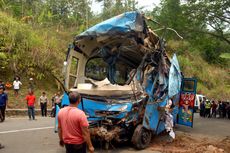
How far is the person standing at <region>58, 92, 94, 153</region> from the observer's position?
5.11 metres

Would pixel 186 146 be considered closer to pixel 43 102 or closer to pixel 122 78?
pixel 122 78

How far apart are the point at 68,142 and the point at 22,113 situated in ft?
45.0

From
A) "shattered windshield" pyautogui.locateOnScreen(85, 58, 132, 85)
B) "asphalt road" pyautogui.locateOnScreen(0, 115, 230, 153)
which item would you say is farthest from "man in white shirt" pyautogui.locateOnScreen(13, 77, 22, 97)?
"shattered windshield" pyautogui.locateOnScreen(85, 58, 132, 85)

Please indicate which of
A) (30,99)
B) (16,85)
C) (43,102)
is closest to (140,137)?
(30,99)

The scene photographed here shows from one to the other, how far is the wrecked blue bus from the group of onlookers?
1533 centimetres

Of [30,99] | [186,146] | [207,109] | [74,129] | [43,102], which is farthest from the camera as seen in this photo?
[207,109]

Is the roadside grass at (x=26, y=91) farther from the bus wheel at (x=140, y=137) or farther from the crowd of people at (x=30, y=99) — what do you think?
the bus wheel at (x=140, y=137)

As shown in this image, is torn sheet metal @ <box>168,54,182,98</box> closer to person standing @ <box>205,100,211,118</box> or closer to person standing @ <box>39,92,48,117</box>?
person standing @ <box>39,92,48,117</box>

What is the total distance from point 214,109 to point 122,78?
57.4 ft

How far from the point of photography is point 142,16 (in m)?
9.57

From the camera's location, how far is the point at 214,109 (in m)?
26.8

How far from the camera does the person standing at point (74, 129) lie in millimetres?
5109

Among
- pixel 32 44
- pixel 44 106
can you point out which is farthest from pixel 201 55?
pixel 44 106

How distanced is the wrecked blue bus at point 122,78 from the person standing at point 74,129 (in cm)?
347
